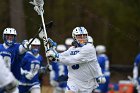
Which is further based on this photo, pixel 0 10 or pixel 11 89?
pixel 0 10

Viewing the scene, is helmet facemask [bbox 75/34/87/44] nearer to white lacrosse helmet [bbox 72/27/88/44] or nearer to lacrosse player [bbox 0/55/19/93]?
white lacrosse helmet [bbox 72/27/88/44]

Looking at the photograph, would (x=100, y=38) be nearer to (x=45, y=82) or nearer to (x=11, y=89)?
(x=45, y=82)

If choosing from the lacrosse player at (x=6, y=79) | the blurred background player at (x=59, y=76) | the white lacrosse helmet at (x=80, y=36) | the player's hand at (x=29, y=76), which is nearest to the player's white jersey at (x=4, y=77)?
the lacrosse player at (x=6, y=79)

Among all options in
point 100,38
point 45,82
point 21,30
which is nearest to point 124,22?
point 100,38

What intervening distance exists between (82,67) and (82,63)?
0.11 meters

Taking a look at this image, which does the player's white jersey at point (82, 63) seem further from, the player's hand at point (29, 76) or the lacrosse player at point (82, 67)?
the player's hand at point (29, 76)

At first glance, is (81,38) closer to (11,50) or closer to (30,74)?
(11,50)

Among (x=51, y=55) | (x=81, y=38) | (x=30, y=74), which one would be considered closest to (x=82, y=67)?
(x=81, y=38)

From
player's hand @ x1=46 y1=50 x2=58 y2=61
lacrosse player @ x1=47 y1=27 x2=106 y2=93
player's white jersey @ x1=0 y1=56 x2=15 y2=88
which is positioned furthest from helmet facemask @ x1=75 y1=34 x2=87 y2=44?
player's white jersey @ x1=0 y1=56 x2=15 y2=88

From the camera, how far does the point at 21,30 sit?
2498 cm

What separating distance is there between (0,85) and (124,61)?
78.8 feet

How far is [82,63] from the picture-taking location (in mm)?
13750

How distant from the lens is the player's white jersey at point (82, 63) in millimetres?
13562

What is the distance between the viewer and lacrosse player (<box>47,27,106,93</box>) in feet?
44.9
